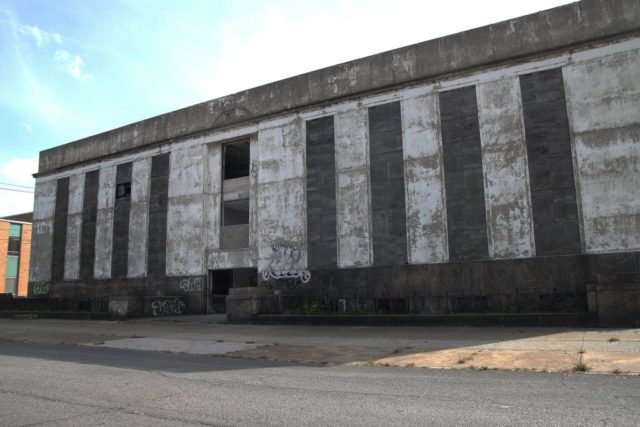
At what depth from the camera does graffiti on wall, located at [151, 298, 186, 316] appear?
25672 mm

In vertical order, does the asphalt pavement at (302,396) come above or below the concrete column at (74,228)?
below

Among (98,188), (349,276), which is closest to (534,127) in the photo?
(349,276)

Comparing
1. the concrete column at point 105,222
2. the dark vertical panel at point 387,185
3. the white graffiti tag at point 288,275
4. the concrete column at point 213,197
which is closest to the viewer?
the dark vertical panel at point 387,185

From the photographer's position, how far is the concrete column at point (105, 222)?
31656 millimetres

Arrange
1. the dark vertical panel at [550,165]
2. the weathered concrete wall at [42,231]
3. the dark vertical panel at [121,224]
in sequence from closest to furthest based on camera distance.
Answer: the dark vertical panel at [550,165] → the dark vertical panel at [121,224] → the weathered concrete wall at [42,231]

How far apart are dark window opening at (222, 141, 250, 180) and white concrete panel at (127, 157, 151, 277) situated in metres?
5.22

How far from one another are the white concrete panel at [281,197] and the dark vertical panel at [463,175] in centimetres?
721

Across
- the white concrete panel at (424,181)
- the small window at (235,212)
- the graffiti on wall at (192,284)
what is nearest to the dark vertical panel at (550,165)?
the white concrete panel at (424,181)

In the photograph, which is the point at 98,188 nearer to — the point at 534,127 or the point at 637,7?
the point at 534,127

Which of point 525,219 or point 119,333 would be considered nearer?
point 119,333

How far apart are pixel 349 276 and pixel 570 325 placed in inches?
392

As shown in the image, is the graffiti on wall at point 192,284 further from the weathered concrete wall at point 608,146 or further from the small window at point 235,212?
the weathered concrete wall at point 608,146

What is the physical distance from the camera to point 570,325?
15.2 meters

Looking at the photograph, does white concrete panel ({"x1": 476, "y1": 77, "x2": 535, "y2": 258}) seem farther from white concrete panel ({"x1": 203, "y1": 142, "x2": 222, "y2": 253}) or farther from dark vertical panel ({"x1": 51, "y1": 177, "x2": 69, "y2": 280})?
dark vertical panel ({"x1": 51, "y1": 177, "x2": 69, "y2": 280})
